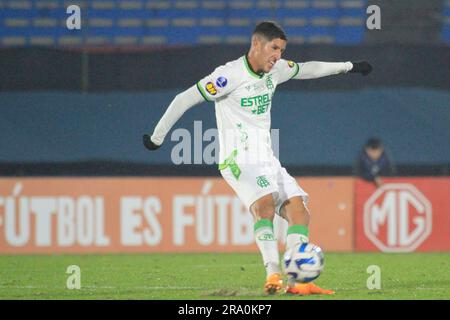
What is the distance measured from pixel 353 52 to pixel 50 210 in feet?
12.7

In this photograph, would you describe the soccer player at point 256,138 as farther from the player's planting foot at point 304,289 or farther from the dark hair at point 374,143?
the dark hair at point 374,143

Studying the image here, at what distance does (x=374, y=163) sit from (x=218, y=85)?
535cm

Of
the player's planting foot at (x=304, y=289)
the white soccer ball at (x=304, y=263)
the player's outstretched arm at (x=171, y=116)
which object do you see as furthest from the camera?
the player's outstretched arm at (x=171, y=116)

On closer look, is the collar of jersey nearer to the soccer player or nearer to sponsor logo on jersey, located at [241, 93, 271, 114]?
the soccer player

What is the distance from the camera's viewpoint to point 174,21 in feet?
50.9

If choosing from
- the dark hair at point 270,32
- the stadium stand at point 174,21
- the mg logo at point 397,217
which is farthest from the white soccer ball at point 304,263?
the stadium stand at point 174,21

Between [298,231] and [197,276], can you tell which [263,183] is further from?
[197,276]

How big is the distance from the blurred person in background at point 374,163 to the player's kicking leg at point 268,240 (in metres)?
5.10

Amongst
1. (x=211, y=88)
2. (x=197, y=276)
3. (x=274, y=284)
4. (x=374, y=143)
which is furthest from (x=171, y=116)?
(x=374, y=143)

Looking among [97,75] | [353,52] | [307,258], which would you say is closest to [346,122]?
[353,52]

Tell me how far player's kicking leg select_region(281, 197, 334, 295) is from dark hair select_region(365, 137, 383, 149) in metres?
5.04

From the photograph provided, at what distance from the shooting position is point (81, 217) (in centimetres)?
1285

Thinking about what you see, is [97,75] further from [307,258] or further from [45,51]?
[307,258]

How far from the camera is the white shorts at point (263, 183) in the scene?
8.01 metres
